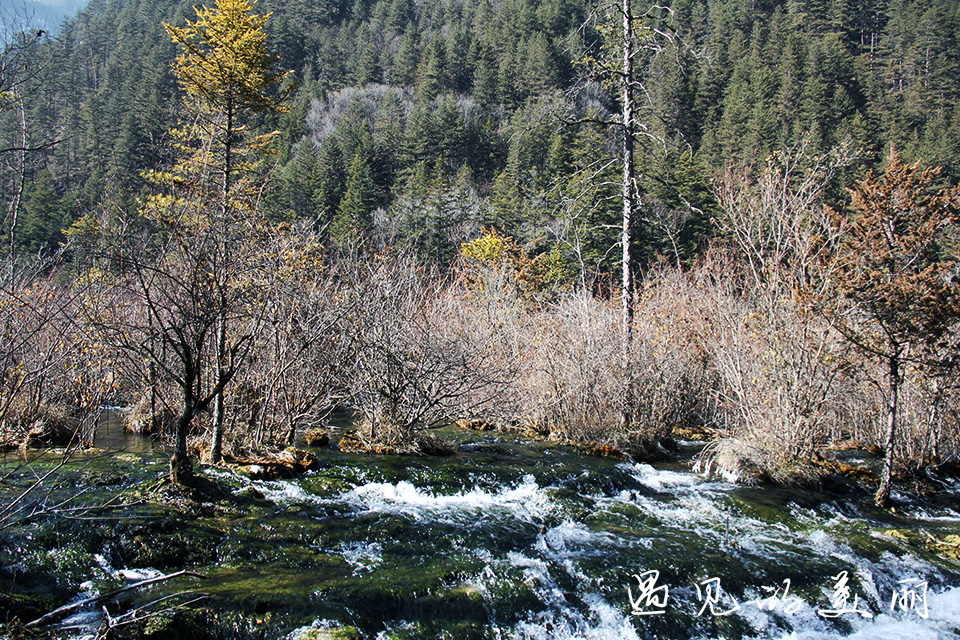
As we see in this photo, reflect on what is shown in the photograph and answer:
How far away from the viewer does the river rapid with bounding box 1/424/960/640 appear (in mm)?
4801

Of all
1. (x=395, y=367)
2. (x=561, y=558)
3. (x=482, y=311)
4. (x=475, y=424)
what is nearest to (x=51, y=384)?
(x=395, y=367)

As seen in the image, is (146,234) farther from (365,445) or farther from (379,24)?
(379,24)

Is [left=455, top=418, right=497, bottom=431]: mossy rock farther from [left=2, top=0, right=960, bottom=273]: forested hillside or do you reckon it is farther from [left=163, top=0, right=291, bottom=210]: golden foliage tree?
[left=163, top=0, right=291, bottom=210]: golden foliage tree

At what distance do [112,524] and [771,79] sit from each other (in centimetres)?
6374

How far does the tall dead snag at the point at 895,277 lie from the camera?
293 inches

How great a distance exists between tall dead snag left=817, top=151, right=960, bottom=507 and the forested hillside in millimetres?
5798

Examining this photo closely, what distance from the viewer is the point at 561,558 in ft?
19.3

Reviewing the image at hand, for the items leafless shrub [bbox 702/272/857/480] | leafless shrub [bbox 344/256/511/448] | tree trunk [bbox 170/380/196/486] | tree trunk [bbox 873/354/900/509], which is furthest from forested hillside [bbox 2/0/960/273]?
tree trunk [bbox 170/380/196/486]

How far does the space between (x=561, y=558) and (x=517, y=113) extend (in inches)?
2352

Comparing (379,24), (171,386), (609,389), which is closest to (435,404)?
(609,389)

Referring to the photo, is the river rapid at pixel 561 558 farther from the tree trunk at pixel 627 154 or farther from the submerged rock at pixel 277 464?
the tree trunk at pixel 627 154

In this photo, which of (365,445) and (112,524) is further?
(365,445)

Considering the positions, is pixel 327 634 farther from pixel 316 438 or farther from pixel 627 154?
pixel 627 154

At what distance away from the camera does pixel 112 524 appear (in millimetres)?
5254
